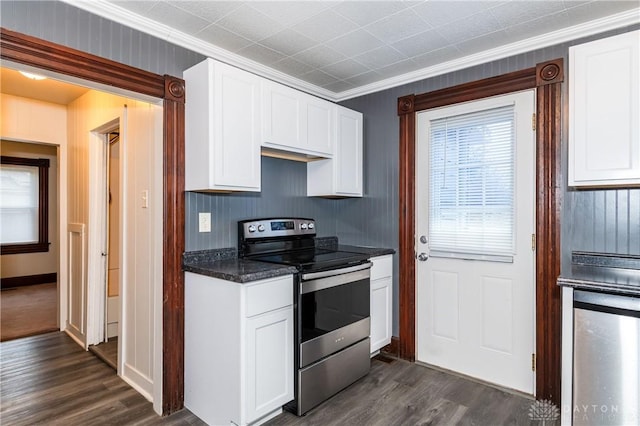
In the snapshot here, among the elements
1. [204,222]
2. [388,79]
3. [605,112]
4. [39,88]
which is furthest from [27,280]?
[605,112]

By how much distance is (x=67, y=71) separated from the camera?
187 centimetres

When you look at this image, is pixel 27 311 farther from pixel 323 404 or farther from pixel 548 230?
pixel 548 230

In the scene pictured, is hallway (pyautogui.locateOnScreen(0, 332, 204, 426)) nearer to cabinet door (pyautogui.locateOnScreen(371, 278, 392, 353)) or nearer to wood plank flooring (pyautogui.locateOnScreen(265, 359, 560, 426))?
wood plank flooring (pyautogui.locateOnScreen(265, 359, 560, 426))

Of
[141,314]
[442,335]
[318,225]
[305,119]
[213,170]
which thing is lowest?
[442,335]

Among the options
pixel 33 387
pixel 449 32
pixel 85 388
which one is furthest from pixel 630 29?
pixel 33 387

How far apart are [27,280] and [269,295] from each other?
6.34 m

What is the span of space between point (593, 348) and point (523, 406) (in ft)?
2.63

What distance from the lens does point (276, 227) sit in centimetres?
290

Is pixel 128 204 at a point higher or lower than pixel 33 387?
higher

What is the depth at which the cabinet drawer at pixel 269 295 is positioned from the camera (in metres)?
1.96

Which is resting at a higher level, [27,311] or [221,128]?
[221,128]

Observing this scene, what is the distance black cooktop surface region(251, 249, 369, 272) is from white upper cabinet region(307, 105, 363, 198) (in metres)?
0.60

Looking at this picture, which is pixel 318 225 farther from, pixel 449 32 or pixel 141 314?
pixel 449 32

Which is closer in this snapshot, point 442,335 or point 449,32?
point 449,32
